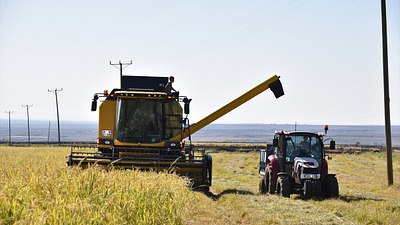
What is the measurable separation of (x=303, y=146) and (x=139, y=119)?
4.65 meters

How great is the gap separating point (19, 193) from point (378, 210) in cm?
813

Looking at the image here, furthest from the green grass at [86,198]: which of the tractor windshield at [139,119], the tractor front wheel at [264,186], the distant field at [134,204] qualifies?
the tractor front wheel at [264,186]

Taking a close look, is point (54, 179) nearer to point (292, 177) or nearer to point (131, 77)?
point (292, 177)

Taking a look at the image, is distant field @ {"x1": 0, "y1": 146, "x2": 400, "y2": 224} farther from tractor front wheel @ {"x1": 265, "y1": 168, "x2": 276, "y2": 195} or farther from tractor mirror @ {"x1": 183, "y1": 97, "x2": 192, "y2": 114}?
tractor mirror @ {"x1": 183, "y1": 97, "x2": 192, "y2": 114}

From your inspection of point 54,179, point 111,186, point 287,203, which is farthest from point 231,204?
point 54,179

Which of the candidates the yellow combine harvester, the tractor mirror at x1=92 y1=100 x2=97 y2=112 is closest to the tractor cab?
the yellow combine harvester

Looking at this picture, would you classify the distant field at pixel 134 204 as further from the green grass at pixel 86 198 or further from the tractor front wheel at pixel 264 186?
the tractor front wheel at pixel 264 186

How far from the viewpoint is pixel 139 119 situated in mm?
18125

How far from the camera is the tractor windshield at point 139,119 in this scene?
59.1 ft

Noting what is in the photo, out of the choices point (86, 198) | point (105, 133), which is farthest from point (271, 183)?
point (86, 198)

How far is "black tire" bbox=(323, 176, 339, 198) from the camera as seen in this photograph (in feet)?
53.9

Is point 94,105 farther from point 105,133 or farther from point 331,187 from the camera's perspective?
point 331,187

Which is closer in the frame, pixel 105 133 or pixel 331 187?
pixel 331 187

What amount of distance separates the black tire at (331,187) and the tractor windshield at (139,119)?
4.77 metres
